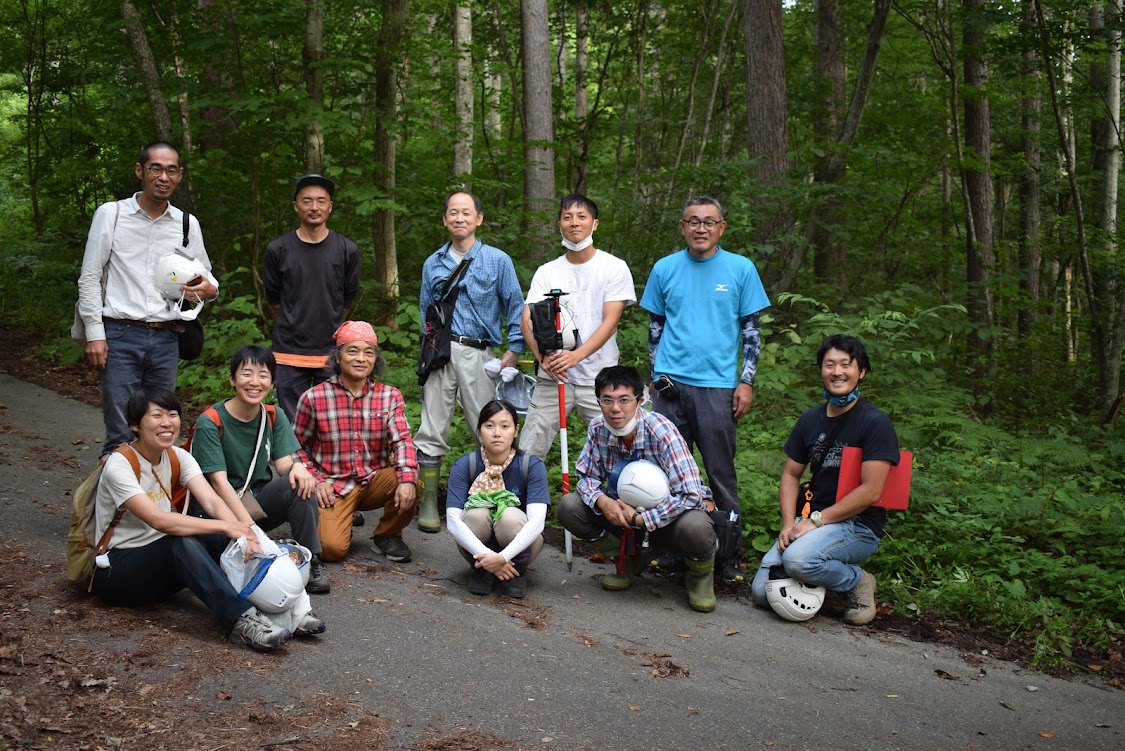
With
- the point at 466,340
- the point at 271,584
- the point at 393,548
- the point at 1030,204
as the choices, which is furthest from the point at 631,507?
the point at 1030,204

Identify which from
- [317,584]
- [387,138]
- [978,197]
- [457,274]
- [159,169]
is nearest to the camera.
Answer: [317,584]

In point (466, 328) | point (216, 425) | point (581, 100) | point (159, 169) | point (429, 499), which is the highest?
point (581, 100)

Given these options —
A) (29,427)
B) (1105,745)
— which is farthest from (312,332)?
(1105,745)

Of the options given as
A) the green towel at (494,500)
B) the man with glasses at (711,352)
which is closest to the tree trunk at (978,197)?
the man with glasses at (711,352)

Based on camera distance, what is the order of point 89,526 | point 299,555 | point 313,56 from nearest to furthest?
1. point 89,526
2. point 299,555
3. point 313,56

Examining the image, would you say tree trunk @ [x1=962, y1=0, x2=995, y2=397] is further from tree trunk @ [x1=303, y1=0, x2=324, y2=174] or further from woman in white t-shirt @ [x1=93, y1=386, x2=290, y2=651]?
woman in white t-shirt @ [x1=93, y1=386, x2=290, y2=651]

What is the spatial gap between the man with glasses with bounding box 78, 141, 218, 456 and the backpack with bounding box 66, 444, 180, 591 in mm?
871

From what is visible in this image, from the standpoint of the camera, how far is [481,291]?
605 centimetres

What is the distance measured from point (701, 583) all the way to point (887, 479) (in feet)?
3.78

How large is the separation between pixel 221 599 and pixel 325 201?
9.40 feet

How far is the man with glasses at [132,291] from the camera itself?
4.95m

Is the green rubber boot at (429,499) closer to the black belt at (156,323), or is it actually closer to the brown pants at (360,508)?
the brown pants at (360,508)

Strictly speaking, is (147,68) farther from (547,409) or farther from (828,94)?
(828,94)

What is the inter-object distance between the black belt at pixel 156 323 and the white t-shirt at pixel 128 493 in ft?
3.94
